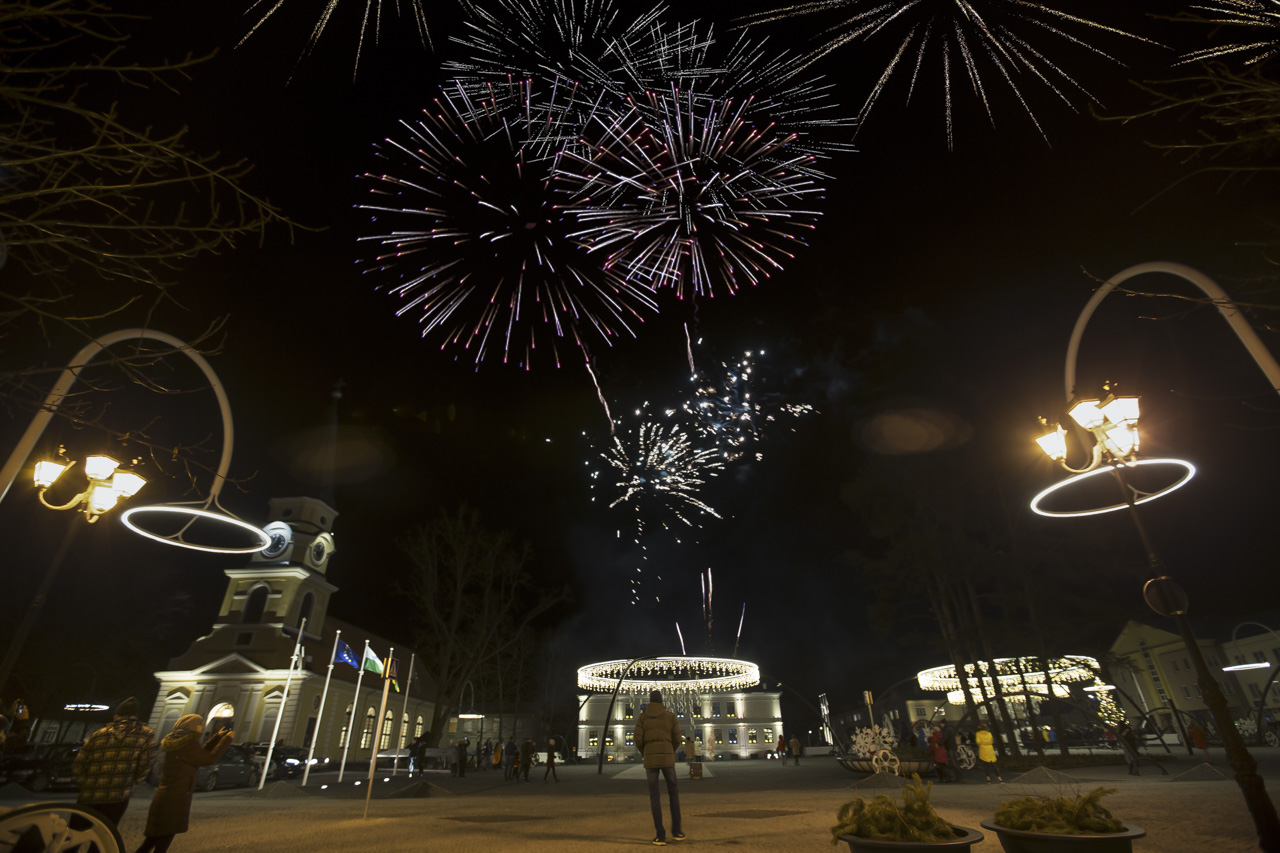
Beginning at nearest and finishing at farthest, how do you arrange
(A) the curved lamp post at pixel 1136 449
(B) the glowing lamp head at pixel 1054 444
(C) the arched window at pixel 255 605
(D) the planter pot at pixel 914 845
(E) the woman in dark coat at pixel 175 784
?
(D) the planter pot at pixel 914 845 → (E) the woman in dark coat at pixel 175 784 → (A) the curved lamp post at pixel 1136 449 → (B) the glowing lamp head at pixel 1054 444 → (C) the arched window at pixel 255 605

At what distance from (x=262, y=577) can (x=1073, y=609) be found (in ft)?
160

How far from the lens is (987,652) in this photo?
73.6ft

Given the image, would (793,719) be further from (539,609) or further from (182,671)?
(182,671)

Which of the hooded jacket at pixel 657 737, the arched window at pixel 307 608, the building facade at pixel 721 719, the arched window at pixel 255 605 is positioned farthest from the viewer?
the building facade at pixel 721 719

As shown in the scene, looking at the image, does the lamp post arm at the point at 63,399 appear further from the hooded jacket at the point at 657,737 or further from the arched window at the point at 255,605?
the arched window at the point at 255,605

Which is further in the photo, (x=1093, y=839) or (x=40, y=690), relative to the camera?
(x=40, y=690)

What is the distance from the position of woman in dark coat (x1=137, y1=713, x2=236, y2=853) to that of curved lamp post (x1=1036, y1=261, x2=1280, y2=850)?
9.51 m

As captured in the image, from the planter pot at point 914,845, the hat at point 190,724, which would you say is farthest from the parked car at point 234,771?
the planter pot at point 914,845

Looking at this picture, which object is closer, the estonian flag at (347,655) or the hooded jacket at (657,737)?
the hooded jacket at (657,737)

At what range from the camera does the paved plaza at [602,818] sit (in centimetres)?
739

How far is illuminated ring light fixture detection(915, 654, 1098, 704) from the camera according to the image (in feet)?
78.2

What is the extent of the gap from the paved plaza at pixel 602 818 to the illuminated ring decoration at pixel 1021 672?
27.2ft

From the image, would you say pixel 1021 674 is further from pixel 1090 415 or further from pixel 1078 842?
pixel 1078 842

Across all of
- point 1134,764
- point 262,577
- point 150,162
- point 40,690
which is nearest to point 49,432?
point 150,162
